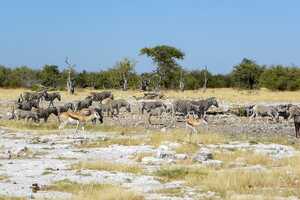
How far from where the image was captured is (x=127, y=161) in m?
17.9

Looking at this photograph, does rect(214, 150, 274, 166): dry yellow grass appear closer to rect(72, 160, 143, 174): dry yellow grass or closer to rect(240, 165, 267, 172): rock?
rect(240, 165, 267, 172): rock

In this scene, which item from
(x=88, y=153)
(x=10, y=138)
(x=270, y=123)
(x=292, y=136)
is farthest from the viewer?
(x=270, y=123)

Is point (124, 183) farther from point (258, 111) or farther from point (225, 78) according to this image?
point (225, 78)

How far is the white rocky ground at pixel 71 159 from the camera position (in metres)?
13.7

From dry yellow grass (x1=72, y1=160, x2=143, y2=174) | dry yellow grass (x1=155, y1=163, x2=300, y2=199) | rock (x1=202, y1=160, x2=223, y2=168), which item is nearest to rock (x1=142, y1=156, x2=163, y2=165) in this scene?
dry yellow grass (x1=72, y1=160, x2=143, y2=174)

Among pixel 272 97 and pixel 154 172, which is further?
pixel 272 97

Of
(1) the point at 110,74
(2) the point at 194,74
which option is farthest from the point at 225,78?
(1) the point at 110,74

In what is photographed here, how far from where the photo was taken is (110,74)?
242 feet

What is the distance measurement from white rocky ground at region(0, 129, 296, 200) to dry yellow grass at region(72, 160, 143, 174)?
292 millimetres

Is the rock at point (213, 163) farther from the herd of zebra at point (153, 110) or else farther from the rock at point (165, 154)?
the herd of zebra at point (153, 110)

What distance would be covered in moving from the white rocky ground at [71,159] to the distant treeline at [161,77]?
152ft

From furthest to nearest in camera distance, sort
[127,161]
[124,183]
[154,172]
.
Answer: [127,161], [154,172], [124,183]

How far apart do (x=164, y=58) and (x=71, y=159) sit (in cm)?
5353

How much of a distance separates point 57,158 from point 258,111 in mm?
19520
